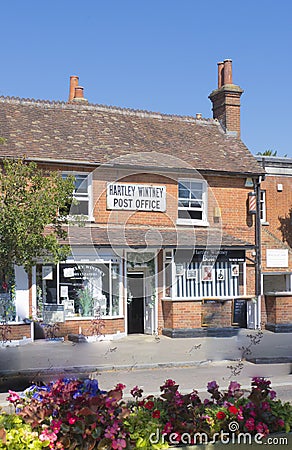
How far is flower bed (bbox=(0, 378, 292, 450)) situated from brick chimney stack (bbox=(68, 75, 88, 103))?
740 inches

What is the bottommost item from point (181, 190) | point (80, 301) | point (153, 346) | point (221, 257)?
point (153, 346)

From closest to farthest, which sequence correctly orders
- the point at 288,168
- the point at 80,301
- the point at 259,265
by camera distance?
the point at 80,301
the point at 259,265
the point at 288,168

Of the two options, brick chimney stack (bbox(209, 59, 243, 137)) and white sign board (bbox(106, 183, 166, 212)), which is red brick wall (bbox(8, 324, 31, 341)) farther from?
brick chimney stack (bbox(209, 59, 243, 137))

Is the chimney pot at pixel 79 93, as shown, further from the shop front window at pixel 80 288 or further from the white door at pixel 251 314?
the white door at pixel 251 314

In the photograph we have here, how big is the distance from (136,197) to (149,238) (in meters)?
1.41

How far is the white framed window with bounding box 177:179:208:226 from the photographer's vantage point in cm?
2097

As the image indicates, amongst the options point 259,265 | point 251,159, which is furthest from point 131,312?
point 251,159

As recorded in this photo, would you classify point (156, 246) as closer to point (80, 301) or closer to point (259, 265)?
point (80, 301)

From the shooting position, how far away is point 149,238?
19.7m

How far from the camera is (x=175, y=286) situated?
19859 millimetres

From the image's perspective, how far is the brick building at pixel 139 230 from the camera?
18891 mm

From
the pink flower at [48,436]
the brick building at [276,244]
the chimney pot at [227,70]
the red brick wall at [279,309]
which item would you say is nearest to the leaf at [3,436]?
the pink flower at [48,436]

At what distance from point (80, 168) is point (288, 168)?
423 inches

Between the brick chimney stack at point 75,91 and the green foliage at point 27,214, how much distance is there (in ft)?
33.8
